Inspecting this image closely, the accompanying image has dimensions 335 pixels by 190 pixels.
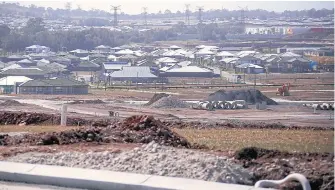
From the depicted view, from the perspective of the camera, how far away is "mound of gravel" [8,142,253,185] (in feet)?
30.3

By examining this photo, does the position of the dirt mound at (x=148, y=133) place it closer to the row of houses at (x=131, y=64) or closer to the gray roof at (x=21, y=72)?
the row of houses at (x=131, y=64)

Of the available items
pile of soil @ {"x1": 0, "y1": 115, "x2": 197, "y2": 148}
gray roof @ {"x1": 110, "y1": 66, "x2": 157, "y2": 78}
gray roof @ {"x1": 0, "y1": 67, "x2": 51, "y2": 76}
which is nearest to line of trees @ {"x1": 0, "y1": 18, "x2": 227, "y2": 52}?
gray roof @ {"x1": 110, "y1": 66, "x2": 157, "y2": 78}

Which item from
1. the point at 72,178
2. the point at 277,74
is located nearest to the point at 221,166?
the point at 72,178

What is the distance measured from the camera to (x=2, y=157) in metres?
10.7

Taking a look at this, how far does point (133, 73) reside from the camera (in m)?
54.9

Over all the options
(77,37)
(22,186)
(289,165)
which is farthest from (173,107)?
(77,37)

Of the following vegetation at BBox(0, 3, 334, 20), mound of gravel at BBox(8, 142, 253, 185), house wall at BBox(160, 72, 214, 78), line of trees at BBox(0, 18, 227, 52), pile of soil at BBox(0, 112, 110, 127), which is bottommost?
pile of soil at BBox(0, 112, 110, 127)

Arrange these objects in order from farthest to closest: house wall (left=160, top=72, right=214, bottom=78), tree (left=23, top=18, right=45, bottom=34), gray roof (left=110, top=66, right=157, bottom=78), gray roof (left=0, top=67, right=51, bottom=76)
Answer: tree (left=23, top=18, right=45, bottom=34) < house wall (left=160, top=72, right=214, bottom=78) < gray roof (left=110, top=66, right=157, bottom=78) < gray roof (left=0, top=67, right=51, bottom=76)

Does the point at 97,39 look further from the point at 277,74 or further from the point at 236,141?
the point at 236,141

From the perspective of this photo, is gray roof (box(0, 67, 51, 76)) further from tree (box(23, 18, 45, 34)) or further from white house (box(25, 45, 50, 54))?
tree (box(23, 18, 45, 34))

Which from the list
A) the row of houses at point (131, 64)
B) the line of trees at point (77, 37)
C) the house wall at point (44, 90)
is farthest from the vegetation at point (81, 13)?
the house wall at point (44, 90)

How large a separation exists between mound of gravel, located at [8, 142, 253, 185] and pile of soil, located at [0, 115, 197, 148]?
1.23 meters

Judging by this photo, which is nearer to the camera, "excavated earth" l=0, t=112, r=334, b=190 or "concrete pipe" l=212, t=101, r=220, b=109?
"excavated earth" l=0, t=112, r=334, b=190

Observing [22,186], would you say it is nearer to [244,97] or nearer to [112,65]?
[244,97]
